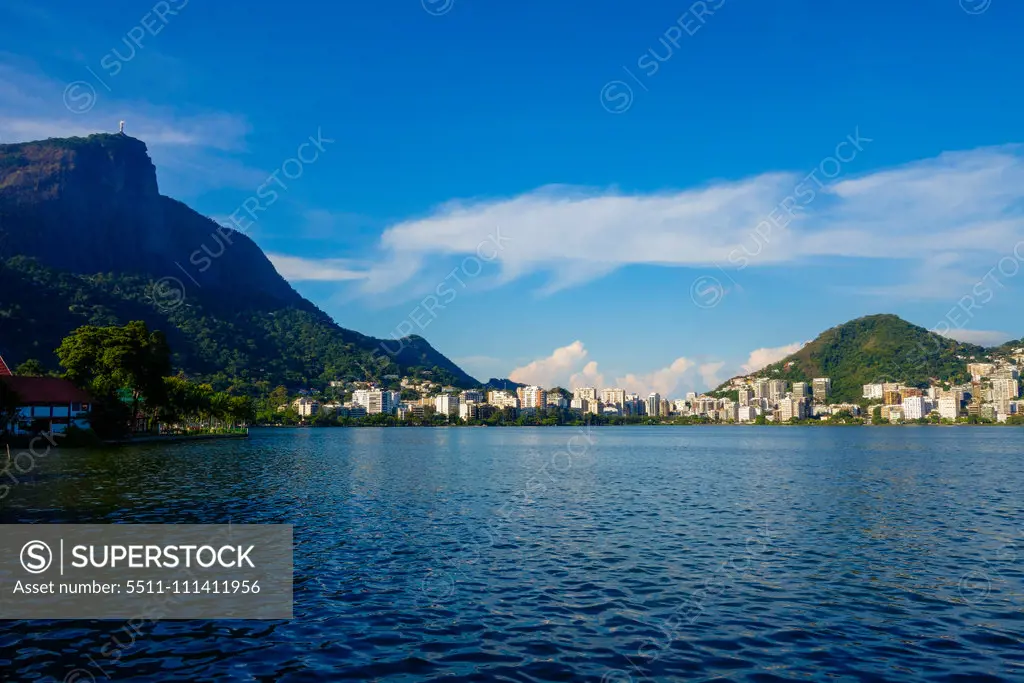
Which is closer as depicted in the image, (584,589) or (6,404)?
(584,589)

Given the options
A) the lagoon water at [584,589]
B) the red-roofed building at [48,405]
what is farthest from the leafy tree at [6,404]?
the lagoon water at [584,589]

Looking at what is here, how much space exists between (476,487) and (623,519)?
17.3m

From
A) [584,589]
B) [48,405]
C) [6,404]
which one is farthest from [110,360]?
[584,589]

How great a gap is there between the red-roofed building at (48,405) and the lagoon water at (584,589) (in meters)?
54.8

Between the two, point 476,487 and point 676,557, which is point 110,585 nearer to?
point 676,557

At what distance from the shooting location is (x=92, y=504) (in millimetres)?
34031

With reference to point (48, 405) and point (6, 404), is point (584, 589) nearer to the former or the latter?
point (6, 404)

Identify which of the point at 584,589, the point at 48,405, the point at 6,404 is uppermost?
the point at 6,404

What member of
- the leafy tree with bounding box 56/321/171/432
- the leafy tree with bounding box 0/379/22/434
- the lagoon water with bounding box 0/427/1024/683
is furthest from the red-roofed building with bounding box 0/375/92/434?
the lagoon water with bounding box 0/427/1024/683

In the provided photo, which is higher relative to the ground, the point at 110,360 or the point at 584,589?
the point at 110,360

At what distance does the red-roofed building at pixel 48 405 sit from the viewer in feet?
287

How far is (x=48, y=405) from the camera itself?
88.6 meters

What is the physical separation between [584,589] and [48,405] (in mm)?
94115

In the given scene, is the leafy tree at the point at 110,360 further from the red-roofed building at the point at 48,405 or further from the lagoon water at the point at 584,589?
the lagoon water at the point at 584,589
